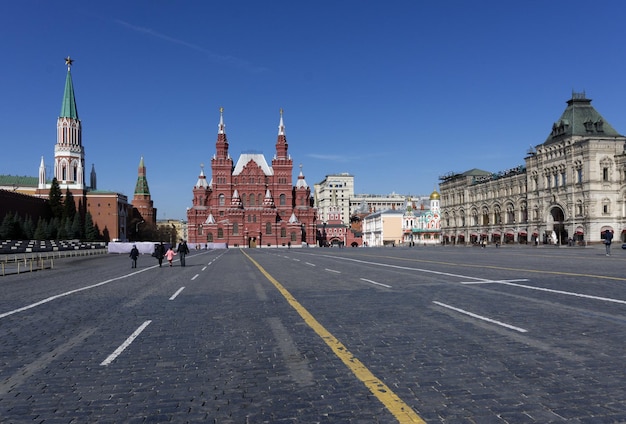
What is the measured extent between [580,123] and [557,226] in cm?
1483

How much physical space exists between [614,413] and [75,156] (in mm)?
137708

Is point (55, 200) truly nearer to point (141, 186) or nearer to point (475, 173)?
point (141, 186)

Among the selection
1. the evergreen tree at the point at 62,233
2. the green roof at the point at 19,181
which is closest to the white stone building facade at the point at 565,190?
the evergreen tree at the point at 62,233

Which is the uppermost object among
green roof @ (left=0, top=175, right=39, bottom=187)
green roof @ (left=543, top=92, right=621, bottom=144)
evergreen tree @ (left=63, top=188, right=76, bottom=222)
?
green roof @ (left=0, top=175, right=39, bottom=187)

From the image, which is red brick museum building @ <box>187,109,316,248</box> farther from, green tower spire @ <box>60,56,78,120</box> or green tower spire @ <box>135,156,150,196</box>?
green tower spire @ <box>135,156,150,196</box>

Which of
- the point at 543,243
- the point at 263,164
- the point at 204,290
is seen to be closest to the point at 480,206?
the point at 543,243

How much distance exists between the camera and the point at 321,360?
258 inches

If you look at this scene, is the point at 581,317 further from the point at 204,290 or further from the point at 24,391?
the point at 204,290

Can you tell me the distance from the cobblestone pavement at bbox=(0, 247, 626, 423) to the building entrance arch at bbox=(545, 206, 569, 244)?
2515 inches

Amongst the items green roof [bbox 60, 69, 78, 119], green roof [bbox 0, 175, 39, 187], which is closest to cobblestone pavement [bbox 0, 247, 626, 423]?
green roof [bbox 60, 69, 78, 119]

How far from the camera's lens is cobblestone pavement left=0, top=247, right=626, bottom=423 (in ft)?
15.8

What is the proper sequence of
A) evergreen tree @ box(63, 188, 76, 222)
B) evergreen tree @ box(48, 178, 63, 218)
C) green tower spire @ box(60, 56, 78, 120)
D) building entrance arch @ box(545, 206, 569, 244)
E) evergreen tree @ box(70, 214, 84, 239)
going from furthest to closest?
green tower spire @ box(60, 56, 78, 120) → evergreen tree @ box(48, 178, 63, 218) → evergreen tree @ box(63, 188, 76, 222) → evergreen tree @ box(70, 214, 84, 239) → building entrance arch @ box(545, 206, 569, 244)

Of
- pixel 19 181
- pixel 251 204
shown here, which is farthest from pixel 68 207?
pixel 19 181

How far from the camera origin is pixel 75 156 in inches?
4958
